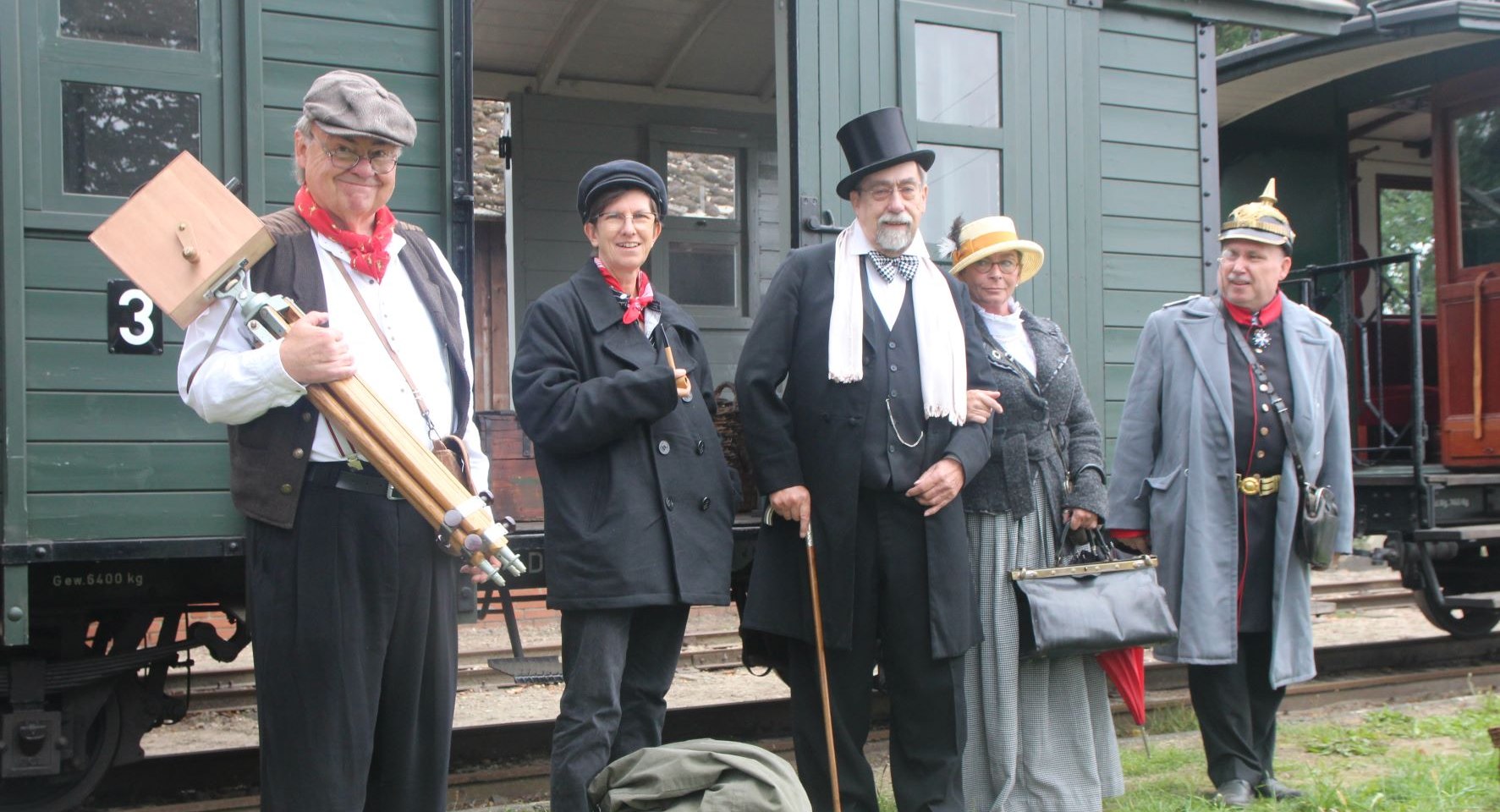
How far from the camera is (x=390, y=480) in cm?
264

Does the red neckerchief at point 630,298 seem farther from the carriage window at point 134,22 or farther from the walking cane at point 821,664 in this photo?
the carriage window at point 134,22

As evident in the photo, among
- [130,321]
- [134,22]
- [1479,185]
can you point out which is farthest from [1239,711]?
[1479,185]

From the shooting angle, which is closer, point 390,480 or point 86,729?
point 390,480

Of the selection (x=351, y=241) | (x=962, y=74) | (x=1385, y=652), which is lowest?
(x=1385, y=652)

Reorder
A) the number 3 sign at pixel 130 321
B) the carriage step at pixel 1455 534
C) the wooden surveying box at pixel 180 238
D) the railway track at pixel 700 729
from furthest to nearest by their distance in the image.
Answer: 1. the carriage step at pixel 1455 534
2. the railway track at pixel 700 729
3. the number 3 sign at pixel 130 321
4. the wooden surveying box at pixel 180 238

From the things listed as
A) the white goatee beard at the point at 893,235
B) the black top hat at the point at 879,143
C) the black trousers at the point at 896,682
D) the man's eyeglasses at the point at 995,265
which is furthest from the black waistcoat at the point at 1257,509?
the black top hat at the point at 879,143

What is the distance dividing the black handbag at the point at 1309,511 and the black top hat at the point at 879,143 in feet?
4.80

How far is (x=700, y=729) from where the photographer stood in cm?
585

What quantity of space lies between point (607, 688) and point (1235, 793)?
7.20ft

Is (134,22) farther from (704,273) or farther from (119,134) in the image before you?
(704,273)

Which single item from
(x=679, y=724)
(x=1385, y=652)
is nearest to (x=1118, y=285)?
(x=679, y=724)

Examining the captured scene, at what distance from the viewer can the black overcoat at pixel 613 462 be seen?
346 cm

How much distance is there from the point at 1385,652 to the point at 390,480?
6622mm

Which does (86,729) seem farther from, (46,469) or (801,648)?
(801,648)
